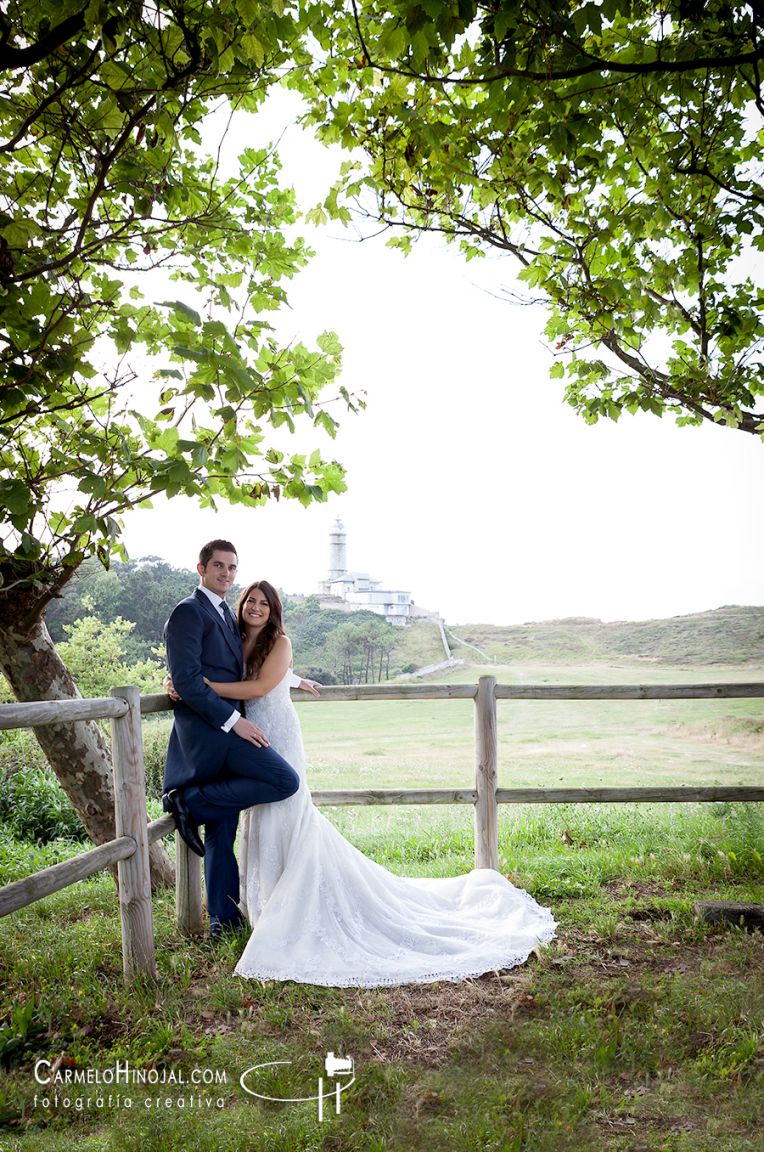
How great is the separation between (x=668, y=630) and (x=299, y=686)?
21.2 metres

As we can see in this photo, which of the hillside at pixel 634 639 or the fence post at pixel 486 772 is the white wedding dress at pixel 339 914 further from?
the hillside at pixel 634 639

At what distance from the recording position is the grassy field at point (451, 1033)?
8.16ft

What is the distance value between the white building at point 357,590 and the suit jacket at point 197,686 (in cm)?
2188

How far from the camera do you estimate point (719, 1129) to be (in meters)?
2.45

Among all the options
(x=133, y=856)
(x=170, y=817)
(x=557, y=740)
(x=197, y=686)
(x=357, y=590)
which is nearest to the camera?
(x=133, y=856)

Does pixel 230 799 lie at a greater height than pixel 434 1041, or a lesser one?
greater

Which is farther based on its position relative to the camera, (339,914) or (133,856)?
(339,914)

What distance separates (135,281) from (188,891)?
3649 mm

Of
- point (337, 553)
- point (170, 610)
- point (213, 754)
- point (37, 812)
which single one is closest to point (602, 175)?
point (213, 754)

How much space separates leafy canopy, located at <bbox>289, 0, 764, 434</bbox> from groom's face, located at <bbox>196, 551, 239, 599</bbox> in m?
2.02

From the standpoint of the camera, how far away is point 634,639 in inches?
935

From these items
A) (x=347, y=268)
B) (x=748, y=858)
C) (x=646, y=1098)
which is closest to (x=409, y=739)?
(x=748, y=858)

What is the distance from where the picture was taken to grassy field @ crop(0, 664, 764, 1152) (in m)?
2.49

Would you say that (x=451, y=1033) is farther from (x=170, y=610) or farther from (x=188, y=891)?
(x=170, y=610)
